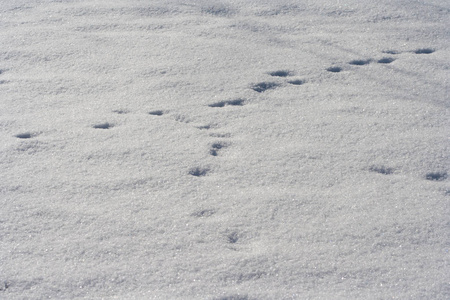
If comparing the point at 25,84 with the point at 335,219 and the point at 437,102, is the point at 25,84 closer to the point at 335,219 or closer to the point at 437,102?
the point at 335,219

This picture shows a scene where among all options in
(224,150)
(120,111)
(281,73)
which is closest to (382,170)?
(224,150)

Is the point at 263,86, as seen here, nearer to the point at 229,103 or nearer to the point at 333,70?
the point at 229,103

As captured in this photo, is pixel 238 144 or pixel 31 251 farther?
pixel 238 144

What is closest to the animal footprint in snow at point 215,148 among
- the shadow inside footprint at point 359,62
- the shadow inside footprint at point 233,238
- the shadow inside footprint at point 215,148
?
the shadow inside footprint at point 215,148

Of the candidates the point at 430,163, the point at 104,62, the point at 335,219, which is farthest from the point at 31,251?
the point at 430,163

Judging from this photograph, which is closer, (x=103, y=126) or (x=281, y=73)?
(x=103, y=126)

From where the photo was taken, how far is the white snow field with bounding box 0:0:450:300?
123cm

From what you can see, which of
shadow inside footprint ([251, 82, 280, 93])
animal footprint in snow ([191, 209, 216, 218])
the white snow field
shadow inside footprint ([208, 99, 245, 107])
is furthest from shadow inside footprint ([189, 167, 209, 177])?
shadow inside footprint ([251, 82, 280, 93])

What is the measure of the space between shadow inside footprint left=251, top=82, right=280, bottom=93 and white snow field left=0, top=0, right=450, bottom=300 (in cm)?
1

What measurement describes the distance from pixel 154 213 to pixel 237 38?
1.16 metres

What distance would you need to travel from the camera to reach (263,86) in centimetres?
192

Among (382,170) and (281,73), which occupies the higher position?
(281,73)

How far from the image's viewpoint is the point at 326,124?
1.74m

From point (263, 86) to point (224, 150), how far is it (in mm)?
440
